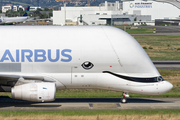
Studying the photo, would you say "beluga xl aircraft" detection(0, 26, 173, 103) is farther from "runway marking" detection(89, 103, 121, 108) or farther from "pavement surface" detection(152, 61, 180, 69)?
"pavement surface" detection(152, 61, 180, 69)

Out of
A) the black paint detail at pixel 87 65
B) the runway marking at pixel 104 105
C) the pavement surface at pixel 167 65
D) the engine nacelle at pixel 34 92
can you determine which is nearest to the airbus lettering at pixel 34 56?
the black paint detail at pixel 87 65

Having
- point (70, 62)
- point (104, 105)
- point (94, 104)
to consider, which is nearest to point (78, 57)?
point (70, 62)

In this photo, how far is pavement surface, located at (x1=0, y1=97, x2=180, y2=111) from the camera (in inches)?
859

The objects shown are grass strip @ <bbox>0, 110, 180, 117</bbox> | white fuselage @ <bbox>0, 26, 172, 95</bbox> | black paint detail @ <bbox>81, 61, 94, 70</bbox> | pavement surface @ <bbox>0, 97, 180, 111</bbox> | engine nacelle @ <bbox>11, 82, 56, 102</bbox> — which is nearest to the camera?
grass strip @ <bbox>0, 110, 180, 117</bbox>

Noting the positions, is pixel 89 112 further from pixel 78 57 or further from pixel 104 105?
pixel 78 57

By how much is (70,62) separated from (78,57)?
27.0 inches

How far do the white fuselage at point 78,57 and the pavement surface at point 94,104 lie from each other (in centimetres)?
138

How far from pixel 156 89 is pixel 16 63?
10.5 m

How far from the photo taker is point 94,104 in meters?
23.0

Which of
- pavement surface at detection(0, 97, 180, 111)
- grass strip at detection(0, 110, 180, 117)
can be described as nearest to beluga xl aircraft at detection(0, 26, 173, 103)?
grass strip at detection(0, 110, 180, 117)

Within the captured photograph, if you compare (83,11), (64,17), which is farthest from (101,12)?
(64,17)

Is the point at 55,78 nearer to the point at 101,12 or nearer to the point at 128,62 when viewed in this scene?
the point at 128,62

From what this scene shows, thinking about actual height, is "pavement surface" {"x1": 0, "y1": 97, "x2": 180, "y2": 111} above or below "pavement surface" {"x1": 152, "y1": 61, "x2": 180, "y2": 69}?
above

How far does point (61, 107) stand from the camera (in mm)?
22031
